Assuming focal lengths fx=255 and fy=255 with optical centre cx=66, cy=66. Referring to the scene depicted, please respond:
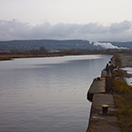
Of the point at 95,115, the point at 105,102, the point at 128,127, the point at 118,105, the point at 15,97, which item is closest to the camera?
the point at 128,127

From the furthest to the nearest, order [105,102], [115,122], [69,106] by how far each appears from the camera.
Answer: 1. [69,106]
2. [105,102]
3. [115,122]

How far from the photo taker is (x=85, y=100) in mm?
16078

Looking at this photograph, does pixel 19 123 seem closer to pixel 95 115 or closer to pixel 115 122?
pixel 95 115

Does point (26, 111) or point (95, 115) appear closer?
point (95, 115)

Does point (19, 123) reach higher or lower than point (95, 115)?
lower

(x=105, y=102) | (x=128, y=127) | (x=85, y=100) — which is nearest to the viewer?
(x=128, y=127)

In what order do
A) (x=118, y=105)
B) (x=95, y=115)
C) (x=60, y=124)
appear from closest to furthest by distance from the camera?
(x=95, y=115), (x=60, y=124), (x=118, y=105)

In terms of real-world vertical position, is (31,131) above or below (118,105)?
below

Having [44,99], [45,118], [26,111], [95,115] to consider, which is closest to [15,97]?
[44,99]

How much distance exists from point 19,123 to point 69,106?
3865 millimetres

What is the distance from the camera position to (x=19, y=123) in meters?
11.2

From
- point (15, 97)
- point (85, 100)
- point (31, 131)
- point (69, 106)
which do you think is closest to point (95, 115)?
point (31, 131)

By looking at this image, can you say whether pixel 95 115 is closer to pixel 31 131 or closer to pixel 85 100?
pixel 31 131

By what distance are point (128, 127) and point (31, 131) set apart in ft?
12.5
